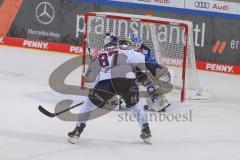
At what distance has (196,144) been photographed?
8.91 metres

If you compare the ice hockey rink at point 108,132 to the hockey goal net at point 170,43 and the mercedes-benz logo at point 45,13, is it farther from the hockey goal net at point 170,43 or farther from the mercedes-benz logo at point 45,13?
the mercedes-benz logo at point 45,13

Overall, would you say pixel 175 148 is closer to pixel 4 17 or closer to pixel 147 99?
pixel 147 99

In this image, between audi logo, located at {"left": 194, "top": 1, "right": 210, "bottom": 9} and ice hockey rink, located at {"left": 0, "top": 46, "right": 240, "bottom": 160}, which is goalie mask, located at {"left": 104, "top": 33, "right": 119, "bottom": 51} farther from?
audi logo, located at {"left": 194, "top": 1, "right": 210, "bottom": 9}

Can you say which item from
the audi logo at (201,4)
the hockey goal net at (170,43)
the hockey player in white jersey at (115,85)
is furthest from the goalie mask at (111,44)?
the audi logo at (201,4)

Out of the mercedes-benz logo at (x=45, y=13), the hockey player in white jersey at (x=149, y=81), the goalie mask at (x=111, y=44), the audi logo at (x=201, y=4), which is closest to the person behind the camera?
the goalie mask at (x=111, y=44)

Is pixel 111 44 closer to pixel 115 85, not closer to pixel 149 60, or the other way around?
pixel 115 85

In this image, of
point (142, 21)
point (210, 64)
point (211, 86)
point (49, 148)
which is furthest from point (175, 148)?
point (210, 64)

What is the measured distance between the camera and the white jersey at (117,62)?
8.66m

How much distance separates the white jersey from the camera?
28.4 ft

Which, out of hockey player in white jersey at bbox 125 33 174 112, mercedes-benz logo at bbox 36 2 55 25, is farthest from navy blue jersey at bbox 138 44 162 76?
mercedes-benz logo at bbox 36 2 55 25

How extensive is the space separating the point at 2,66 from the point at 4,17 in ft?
9.33

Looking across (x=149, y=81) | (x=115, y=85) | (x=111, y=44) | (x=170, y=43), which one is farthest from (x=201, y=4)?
(x=115, y=85)

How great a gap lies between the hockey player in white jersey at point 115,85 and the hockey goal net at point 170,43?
114 inches

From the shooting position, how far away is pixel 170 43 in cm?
1210
